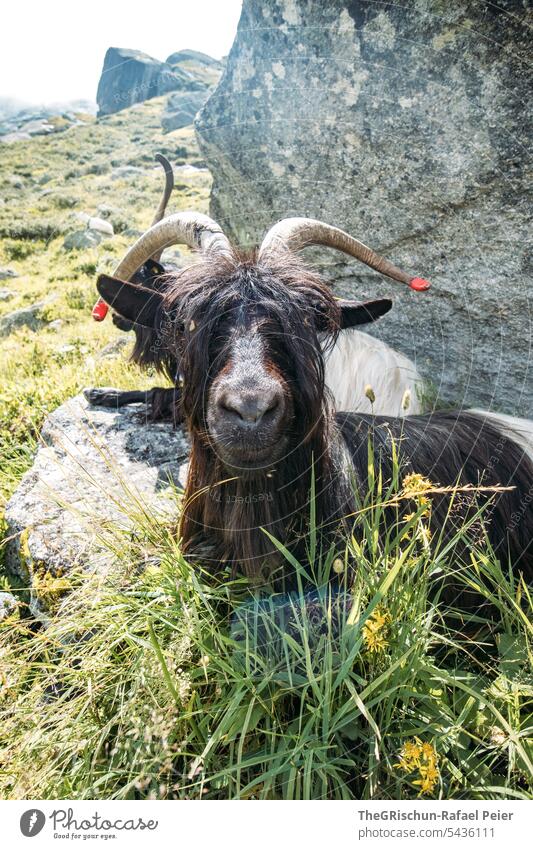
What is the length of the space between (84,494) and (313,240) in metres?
2.24

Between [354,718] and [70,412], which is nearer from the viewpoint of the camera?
[354,718]

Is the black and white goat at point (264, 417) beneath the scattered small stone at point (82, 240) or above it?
above

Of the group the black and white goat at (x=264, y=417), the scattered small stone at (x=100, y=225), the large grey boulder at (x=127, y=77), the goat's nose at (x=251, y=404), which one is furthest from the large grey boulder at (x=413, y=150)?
the scattered small stone at (x=100, y=225)

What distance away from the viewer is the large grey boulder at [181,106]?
6.30 meters

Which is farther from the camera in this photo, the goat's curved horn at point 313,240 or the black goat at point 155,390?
the black goat at point 155,390

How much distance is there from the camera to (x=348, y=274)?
17.4ft

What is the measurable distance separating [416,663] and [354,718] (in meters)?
0.33

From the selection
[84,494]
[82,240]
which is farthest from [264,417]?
[82,240]

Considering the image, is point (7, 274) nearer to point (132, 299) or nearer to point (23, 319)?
point (23, 319)

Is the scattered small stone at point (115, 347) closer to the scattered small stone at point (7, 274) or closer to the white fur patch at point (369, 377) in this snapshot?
the white fur patch at point (369, 377)

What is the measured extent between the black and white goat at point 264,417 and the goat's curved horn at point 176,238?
0.04 feet

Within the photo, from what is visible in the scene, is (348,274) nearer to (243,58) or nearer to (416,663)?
(243,58)

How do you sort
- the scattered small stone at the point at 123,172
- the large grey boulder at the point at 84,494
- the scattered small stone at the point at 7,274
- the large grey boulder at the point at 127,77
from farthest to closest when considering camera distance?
the scattered small stone at the point at 7,274
the scattered small stone at the point at 123,172
the large grey boulder at the point at 127,77
the large grey boulder at the point at 84,494

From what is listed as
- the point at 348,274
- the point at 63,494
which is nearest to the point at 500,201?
the point at 348,274
